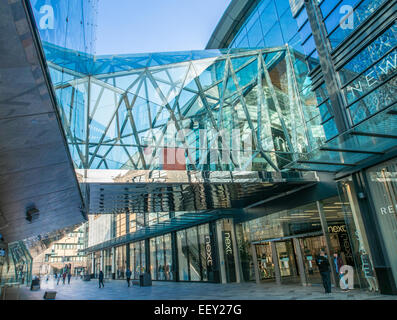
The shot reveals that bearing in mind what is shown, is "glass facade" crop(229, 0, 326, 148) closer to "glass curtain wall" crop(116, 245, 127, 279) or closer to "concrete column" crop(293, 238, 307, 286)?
"concrete column" crop(293, 238, 307, 286)

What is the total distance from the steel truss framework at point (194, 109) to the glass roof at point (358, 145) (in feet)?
10.2

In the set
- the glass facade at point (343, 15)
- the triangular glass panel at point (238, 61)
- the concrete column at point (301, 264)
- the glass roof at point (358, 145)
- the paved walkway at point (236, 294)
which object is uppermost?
the triangular glass panel at point (238, 61)

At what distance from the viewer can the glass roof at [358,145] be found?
336 inches

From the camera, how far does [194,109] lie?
56.3 ft

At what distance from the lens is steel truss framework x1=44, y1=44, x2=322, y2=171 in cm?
1395

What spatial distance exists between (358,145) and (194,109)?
30.2 feet

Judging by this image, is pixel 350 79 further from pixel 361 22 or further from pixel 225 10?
pixel 225 10

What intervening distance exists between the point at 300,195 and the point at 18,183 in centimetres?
1307

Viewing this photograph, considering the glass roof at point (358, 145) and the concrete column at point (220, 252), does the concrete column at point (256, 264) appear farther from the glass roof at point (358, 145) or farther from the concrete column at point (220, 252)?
the glass roof at point (358, 145)

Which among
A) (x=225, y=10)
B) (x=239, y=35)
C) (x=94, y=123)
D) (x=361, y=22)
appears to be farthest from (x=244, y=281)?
(x=225, y=10)

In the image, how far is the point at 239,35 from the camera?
81.7 ft

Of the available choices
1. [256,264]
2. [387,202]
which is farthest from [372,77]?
[256,264]

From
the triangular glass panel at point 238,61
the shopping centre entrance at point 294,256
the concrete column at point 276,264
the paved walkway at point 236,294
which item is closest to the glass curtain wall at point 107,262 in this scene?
the paved walkway at point 236,294

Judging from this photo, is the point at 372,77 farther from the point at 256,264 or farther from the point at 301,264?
the point at 256,264
